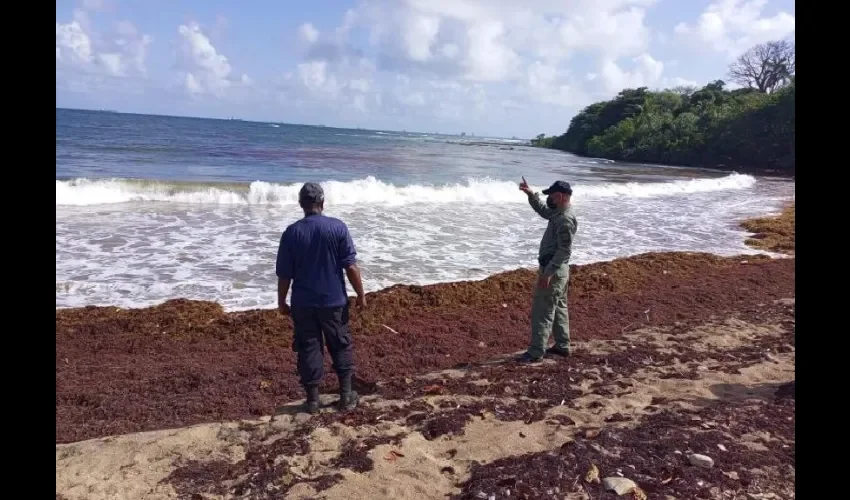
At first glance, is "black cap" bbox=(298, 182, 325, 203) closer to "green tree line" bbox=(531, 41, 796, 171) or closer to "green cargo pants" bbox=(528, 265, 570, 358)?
"green cargo pants" bbox=(528, 265, 570, 358)

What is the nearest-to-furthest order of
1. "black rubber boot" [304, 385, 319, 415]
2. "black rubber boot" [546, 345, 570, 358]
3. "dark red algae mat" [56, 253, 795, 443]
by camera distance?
"black rubber boot" [304, 385, 319, 415], "dark red algae mat" [56, 253, 795, 443], "black rubber boot" [546, 345, 570, 358]

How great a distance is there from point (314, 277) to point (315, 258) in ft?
0.48

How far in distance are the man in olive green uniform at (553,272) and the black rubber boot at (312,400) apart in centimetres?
217

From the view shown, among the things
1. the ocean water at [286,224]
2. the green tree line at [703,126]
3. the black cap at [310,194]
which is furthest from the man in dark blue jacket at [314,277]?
the green tree line at [703,126]

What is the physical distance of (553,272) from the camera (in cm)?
543

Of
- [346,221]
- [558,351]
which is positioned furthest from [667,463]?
[346,221]

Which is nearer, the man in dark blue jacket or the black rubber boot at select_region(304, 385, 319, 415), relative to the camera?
the man in dark blue jacket

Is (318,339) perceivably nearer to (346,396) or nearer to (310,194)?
(346,396)

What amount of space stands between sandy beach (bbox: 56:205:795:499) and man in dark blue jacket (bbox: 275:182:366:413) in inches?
23.3

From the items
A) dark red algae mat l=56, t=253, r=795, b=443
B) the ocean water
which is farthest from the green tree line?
dark red algae mat l=56, t=253, r=795, b=443

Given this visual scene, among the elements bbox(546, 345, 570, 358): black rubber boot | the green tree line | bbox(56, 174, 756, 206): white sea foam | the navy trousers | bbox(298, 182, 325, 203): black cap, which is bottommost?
bbox(546, 345, 570, 358): black rubber boot

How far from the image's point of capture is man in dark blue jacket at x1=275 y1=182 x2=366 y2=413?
4316 millimetres

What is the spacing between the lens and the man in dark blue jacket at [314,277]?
4316 mm
